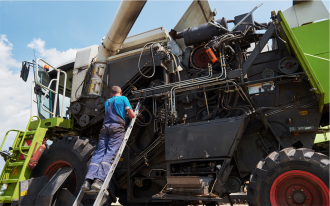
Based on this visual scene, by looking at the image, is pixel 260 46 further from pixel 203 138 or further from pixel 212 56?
pixel 203 138

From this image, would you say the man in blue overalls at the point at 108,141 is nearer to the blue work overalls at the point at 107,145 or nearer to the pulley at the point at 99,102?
the blue work overalls at the point at 107,145

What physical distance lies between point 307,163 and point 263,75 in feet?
5.93

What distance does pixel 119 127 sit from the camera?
4102 millimetres

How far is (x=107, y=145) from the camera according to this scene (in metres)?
4.01

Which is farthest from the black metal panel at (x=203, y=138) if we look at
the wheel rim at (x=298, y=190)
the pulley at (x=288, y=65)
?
the pulley at (x=288, y=65)

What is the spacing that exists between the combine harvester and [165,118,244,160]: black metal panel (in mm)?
17

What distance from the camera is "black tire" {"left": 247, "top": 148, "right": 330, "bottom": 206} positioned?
3230mm

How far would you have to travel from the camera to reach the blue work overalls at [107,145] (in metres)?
3.62

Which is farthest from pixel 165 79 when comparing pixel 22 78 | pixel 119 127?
pixel 22 78

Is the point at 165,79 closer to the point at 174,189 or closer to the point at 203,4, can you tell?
the point at 174,189

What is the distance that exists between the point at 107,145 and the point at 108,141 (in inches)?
3.3

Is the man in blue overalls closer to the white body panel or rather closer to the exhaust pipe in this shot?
the exhaust pipe

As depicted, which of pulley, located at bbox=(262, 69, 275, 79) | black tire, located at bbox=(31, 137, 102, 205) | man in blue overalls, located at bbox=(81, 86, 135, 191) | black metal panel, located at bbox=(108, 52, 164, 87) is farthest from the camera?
black metal panel, located at bbox=(108, 52, 164, 87)

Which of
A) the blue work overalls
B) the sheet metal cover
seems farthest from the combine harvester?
the sheet metal cover
